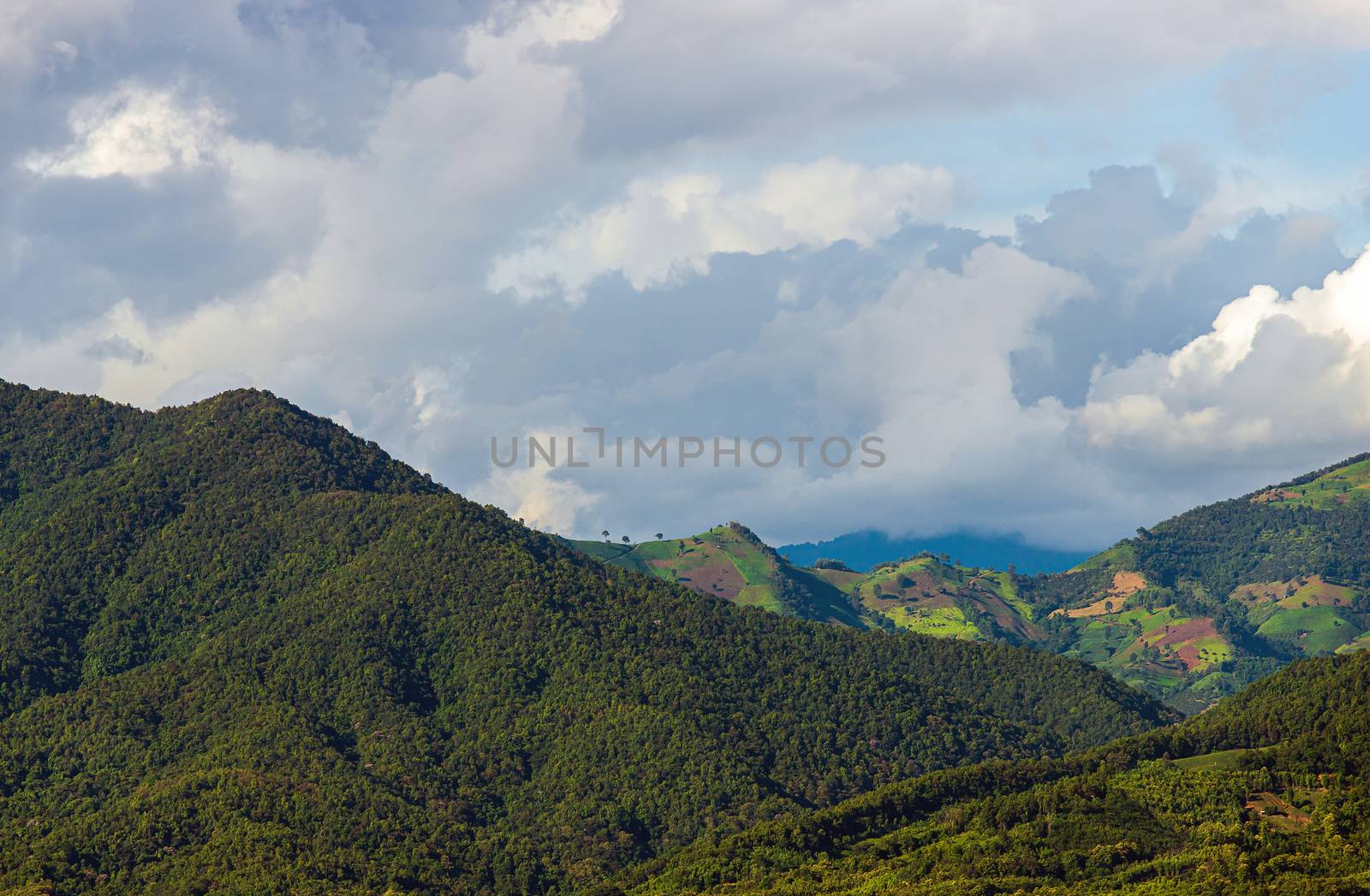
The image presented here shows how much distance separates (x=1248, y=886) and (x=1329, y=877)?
847 centimetres

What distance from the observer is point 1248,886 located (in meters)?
193

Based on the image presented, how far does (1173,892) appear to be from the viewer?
649 feet

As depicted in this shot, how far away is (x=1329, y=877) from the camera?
625ft

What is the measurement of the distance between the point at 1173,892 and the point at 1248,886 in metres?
8.49

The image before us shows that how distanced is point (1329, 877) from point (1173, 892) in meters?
16.8
